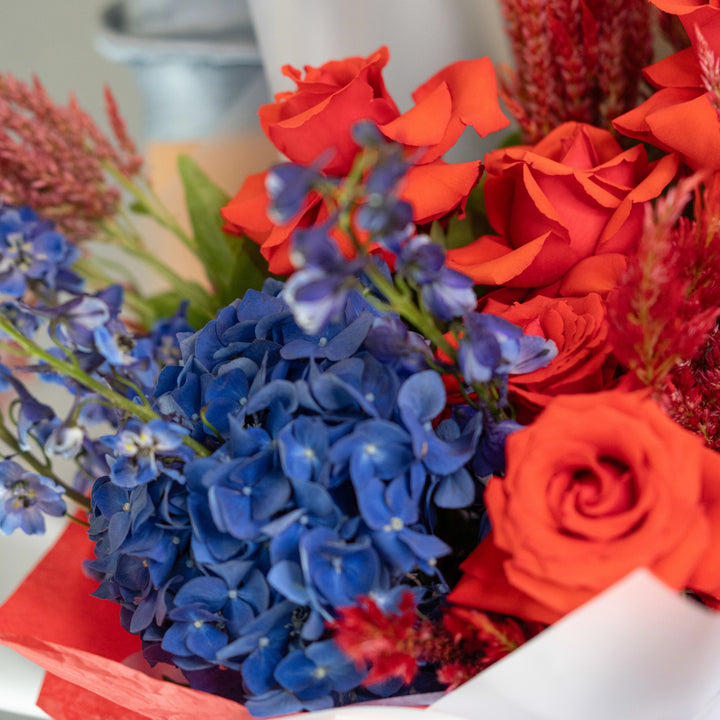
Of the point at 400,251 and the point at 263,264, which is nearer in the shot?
the point at 400,251

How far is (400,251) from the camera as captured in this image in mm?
302

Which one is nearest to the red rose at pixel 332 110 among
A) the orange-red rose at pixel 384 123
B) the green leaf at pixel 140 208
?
the orange-red rose at pixel 384 123

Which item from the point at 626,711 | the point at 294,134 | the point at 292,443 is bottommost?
the point at 626,711

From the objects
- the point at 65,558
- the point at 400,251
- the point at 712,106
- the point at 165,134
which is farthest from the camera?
the point at 165,134

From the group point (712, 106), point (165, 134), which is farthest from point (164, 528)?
point (165, 134)

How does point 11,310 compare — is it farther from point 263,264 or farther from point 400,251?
point 400,251

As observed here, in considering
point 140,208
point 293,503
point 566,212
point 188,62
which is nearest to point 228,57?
point 188,62

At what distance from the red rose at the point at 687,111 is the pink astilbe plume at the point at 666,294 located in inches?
2.4

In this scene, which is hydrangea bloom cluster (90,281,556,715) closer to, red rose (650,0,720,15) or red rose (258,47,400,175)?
red rose (258,47,400,175)

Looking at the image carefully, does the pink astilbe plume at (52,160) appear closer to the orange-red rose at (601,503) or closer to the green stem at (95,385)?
the green stem at (95,385)

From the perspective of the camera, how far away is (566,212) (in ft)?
1.44

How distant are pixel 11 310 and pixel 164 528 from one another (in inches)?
8.4

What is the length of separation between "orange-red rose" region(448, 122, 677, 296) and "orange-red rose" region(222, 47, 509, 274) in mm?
29

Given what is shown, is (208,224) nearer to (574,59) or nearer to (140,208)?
(140,208)
